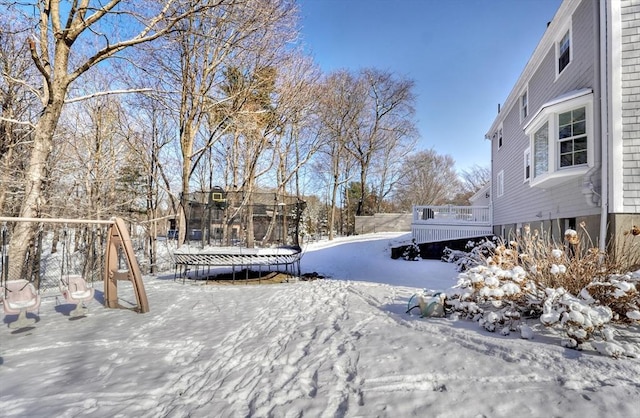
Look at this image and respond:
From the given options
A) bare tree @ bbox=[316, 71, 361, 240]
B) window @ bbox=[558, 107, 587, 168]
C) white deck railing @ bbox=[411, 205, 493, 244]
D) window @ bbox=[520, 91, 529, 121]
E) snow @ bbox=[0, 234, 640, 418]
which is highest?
bare tree @ bbox=[316, 71, 361, 240]

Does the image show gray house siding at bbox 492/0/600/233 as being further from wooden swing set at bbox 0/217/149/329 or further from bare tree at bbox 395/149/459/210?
bare tree at bbox 395/149/459/210

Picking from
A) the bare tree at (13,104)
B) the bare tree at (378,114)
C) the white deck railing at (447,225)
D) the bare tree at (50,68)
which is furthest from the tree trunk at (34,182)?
the bare tree at (378,114)

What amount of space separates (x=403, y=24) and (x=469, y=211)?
9.18 meters

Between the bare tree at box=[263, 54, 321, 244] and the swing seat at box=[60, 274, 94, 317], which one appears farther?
the bare tree at box=[263, 54, 321, 244]

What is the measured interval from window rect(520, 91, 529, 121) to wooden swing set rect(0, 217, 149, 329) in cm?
1260

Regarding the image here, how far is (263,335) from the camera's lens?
149 inches

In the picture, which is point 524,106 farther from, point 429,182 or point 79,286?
point 429,182

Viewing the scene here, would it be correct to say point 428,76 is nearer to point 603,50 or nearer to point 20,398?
point 603,50

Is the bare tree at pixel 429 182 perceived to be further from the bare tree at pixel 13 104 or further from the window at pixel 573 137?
the bare tree at pixel 13 104

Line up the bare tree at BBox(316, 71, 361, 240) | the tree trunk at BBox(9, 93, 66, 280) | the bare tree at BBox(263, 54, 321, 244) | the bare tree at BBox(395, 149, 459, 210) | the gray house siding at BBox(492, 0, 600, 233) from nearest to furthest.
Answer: the tree trunk at BBox(9, 93, 66, 280), the gray house siding at BBox(492, 0, 600, 233), the bare tree at BBox(263, 54, 321, 244), the bare tree at BBox(316, 71, 361, 240), the bare tree at BBox(395, 149, 459, 210)

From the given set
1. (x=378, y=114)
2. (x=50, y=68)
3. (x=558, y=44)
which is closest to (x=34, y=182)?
(x=50, y=68)

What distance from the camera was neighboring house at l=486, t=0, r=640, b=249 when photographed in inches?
227

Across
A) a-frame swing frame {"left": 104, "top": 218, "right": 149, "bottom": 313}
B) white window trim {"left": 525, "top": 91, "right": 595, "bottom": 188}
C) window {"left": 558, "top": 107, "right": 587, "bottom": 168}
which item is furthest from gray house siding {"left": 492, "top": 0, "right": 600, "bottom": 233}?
a-frame swing frame {"left": 104, "top": 218, "right": 149, "bottom": 313}

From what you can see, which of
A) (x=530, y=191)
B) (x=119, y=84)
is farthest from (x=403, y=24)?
(x=119, y=84)
